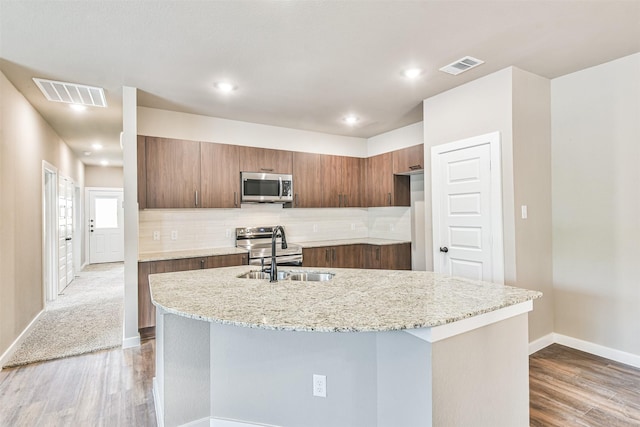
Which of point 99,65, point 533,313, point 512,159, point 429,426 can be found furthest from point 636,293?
point 99,65

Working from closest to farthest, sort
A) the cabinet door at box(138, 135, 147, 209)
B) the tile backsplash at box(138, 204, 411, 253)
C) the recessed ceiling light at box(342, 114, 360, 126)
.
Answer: the cabinet door at box(138, 135, 147, 209)
the tile backsplash at box(138, 204, 411, 253)
the recessed ceiling light at box(342, 114, 360, 126)

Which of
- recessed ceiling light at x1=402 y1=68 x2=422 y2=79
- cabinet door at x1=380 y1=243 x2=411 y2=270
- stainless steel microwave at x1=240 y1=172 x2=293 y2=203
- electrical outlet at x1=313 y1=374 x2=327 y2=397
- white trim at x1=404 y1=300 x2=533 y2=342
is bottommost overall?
electrical outlet at x1=313 y1=374 x2=327 y2=397

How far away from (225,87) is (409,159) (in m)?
2.58

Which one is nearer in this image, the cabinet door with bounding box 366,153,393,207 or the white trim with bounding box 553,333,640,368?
the white trim with bounding box 553,333,640,368

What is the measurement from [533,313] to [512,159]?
1.45 m

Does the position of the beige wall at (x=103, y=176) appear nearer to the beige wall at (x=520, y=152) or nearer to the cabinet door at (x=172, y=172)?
the cabinet door at (x=172, y=172)

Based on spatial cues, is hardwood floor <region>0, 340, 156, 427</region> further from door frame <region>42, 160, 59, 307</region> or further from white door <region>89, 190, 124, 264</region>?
white door <region>89, 190, 124, 264</region>

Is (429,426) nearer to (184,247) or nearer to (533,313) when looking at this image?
(533,313)

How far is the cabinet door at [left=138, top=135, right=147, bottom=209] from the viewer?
12.1ft

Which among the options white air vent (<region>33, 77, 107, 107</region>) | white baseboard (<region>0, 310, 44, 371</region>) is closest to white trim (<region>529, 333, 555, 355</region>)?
white baseboard (<region>0, 310, 44, 371</region>)

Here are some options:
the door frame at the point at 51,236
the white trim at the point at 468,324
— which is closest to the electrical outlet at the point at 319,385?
the white trim at the point at 468,324

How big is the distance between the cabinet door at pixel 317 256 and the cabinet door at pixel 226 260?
84cm

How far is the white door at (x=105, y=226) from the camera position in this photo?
27.7 ft

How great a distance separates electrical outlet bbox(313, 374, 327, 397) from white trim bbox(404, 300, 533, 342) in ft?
1.87
